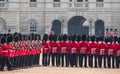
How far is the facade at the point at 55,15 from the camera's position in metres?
63.2

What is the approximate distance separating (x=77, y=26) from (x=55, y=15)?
102 inches

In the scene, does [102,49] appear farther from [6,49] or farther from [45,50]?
[6,49]

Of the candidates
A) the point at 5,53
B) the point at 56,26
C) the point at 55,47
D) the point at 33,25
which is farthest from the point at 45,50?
the point at 56,26

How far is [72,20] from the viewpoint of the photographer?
64.4 metres

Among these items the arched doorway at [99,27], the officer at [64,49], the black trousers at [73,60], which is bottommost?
the arched doorway at [99,27]

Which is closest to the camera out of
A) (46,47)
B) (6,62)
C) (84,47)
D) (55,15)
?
(6,62)

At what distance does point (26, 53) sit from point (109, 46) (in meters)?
4.43

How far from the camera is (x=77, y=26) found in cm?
6394

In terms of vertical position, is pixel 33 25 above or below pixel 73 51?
below

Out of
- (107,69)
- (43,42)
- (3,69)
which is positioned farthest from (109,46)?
(3,69)

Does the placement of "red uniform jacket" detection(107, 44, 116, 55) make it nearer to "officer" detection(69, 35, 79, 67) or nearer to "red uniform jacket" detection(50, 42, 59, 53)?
"officer" detection(69, 35, 79, 67)

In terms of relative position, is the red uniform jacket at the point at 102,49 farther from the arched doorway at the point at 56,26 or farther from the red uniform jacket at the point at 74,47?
the arched doorway at the point at 56,26

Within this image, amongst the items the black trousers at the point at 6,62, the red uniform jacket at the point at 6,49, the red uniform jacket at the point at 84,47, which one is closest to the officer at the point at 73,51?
the red uniform jacket at the point at 84,47

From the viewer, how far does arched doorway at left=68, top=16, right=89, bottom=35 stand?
63.6 metres
